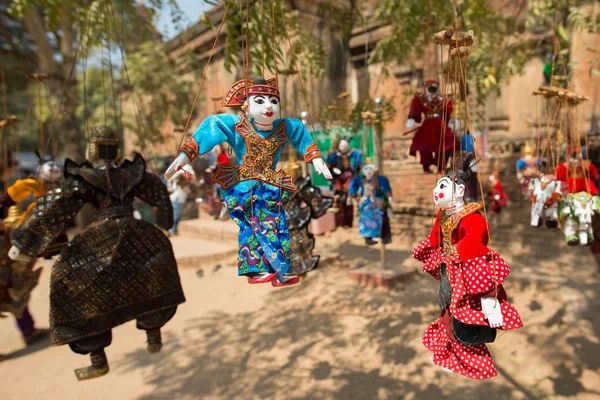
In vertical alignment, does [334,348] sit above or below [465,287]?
below

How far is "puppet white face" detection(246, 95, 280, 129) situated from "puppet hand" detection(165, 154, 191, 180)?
43 centimetres

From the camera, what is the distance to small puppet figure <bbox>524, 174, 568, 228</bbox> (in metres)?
3.13

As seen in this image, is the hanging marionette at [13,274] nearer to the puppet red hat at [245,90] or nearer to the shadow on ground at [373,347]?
the shadow on ground at [373,347]

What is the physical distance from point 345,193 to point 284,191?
289 cm

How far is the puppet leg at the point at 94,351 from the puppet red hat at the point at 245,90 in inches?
72.3

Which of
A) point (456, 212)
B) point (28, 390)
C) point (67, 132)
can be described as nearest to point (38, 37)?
point (67, 132)

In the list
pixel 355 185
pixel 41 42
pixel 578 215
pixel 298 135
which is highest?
pixel 41 42

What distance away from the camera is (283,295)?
605cm

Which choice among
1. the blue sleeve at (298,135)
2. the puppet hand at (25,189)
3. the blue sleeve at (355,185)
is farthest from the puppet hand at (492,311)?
the puppet hand at (25,189)

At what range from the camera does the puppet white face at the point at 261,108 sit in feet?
7.05

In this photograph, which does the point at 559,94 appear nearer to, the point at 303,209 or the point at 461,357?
the point at 461,357

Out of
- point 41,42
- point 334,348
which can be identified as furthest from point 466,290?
point 41,42

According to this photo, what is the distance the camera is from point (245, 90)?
85.4 inches

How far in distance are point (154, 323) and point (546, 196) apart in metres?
3.13
